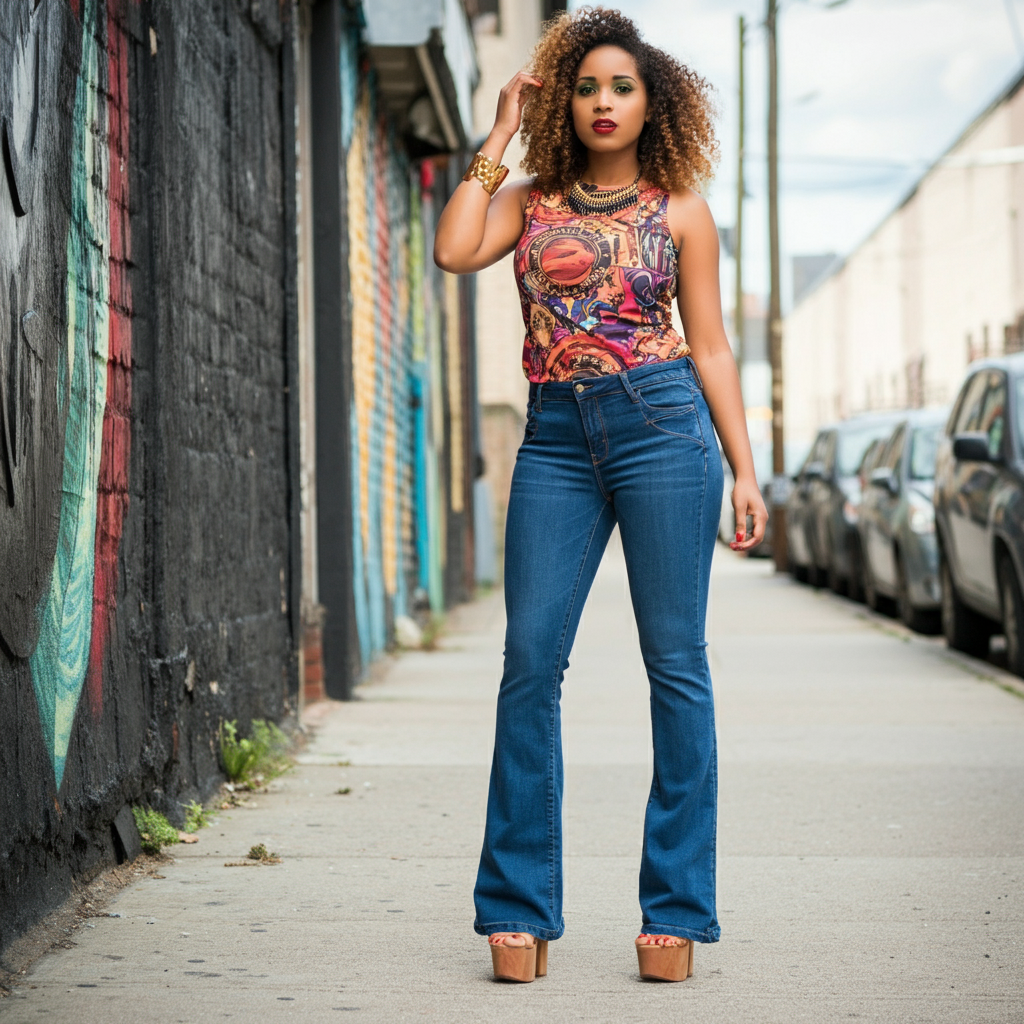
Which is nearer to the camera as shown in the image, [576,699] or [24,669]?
[24,669]

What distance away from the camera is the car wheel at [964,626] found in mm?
11055

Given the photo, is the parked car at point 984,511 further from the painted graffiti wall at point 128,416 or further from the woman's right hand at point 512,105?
the woman's right hand at point 512,105

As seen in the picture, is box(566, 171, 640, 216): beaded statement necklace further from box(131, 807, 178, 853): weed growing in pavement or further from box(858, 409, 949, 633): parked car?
box(858, 409, 949, 633): parked car

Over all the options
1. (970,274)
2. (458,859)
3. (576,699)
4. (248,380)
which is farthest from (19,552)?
(970,274)

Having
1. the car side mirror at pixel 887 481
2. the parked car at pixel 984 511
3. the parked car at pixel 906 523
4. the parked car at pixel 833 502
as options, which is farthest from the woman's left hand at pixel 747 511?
the parked car at pixel 833 502

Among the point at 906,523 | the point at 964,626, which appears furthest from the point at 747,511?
the point at 906,523

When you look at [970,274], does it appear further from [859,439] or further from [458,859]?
[458,859]

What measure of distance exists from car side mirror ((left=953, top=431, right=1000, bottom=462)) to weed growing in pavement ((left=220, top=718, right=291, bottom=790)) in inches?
183

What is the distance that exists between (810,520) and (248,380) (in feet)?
44.3

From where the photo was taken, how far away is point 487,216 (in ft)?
12.1

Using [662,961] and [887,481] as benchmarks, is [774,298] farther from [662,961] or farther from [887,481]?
[662,961]

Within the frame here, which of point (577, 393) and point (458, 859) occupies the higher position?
point (577, 393)

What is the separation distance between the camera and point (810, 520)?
19172 mm

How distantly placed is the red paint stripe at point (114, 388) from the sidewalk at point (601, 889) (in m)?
0.70
